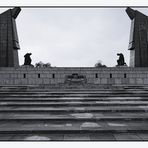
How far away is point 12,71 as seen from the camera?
15242 mm

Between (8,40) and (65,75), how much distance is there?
868cm

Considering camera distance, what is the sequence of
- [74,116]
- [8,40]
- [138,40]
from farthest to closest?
1. [138,40]
2. [8,40]
3. [74,116]

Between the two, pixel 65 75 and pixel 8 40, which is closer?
pixel 65 75

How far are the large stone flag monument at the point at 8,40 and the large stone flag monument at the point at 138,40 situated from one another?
1497 centimetres

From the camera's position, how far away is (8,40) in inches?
695

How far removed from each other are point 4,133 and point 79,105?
138 inches

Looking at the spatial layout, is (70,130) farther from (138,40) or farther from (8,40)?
(138,40)

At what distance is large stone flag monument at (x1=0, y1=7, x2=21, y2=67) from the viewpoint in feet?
57.0

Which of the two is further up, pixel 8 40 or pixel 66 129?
pixel 8 40

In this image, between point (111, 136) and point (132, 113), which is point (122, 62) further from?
point (111, 136)

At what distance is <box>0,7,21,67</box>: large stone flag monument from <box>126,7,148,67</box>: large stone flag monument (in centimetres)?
1497

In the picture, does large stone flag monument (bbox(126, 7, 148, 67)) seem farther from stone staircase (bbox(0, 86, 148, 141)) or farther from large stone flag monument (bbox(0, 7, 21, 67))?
large stone flag monument (bbox(0, 7, 21, 67))

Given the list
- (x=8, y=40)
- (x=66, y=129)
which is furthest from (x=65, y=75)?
(x=66, y=129)

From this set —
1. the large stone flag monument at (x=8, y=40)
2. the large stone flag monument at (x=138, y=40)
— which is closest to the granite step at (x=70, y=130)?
the large stone flag monument at (x=8, y=40)
